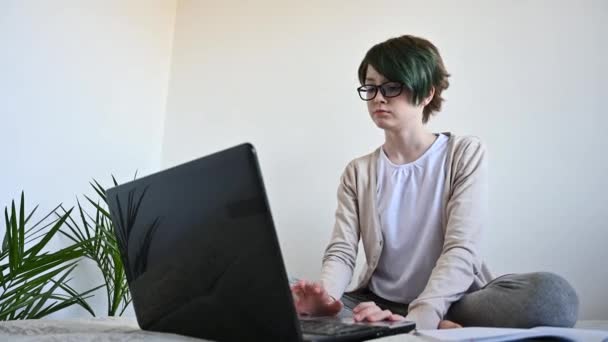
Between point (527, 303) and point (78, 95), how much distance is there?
154 cm

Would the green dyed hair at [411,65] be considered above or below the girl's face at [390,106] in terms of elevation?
above

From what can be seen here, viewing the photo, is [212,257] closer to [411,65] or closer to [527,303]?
[527,303]

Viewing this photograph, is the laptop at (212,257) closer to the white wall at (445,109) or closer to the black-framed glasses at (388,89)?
the black-framed glasses at (388,89)

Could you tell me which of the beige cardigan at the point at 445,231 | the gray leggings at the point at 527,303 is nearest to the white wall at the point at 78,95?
the beige cardigan at the point at 445,231

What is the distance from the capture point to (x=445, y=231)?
→ 1176mm

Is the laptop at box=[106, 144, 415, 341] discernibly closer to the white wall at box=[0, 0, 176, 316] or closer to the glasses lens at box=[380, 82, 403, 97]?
the glasses lens at box=[380, 82, 403, 97]

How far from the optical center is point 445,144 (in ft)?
4.23

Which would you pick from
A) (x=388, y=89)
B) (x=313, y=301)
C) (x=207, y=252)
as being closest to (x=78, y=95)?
(x=388, y=89)

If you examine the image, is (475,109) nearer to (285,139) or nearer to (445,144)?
(445,144)

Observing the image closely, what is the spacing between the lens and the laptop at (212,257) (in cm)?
49

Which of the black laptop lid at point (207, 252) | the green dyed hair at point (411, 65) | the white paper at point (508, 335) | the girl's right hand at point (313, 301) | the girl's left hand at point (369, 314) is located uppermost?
the green dyed hair at point (411, 65)

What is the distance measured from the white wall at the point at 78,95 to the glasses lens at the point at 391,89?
1080 millimetres

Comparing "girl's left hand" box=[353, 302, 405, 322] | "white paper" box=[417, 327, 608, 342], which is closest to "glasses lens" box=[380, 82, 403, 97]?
"girl's left hand" box=[353, 302, 405, 322]

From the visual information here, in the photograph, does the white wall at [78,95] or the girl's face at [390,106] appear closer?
the girl's face at [390,106]
